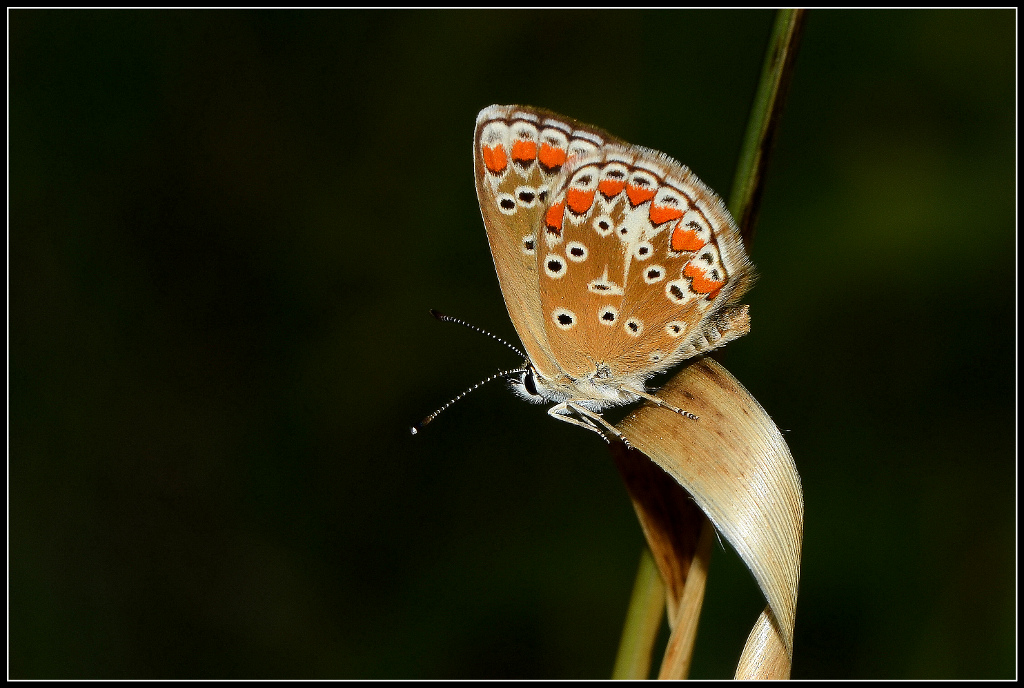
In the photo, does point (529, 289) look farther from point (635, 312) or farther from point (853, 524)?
point (853, 524)

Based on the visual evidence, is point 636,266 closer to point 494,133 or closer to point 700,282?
point 700,282

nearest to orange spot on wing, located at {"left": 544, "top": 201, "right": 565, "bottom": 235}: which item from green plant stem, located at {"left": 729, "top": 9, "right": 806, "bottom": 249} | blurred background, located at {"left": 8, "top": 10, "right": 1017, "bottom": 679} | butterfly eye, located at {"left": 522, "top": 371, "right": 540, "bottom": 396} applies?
butterfly eye, located at {"left": 522, "top": 371, "right": 540, "bottom": 396}

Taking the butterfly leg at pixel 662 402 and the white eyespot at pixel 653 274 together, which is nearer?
the butterfly leg at pixel 662 402

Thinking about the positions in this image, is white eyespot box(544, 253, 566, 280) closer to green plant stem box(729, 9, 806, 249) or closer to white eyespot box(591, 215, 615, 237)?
white eyespot box(591, 215, 615, 237)

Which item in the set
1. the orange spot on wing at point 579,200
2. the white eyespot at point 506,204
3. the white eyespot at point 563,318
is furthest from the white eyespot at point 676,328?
the white eyespot at point 506,204

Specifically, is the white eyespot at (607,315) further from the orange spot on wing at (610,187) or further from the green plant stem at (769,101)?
the green plant stem at (769,101)

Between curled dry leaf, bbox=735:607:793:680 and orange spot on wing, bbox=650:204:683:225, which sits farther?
orange spot on wing, bbox=650:204:683:225

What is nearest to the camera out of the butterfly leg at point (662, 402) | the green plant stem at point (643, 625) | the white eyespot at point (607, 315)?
the green plant stem at point (643, 625)
